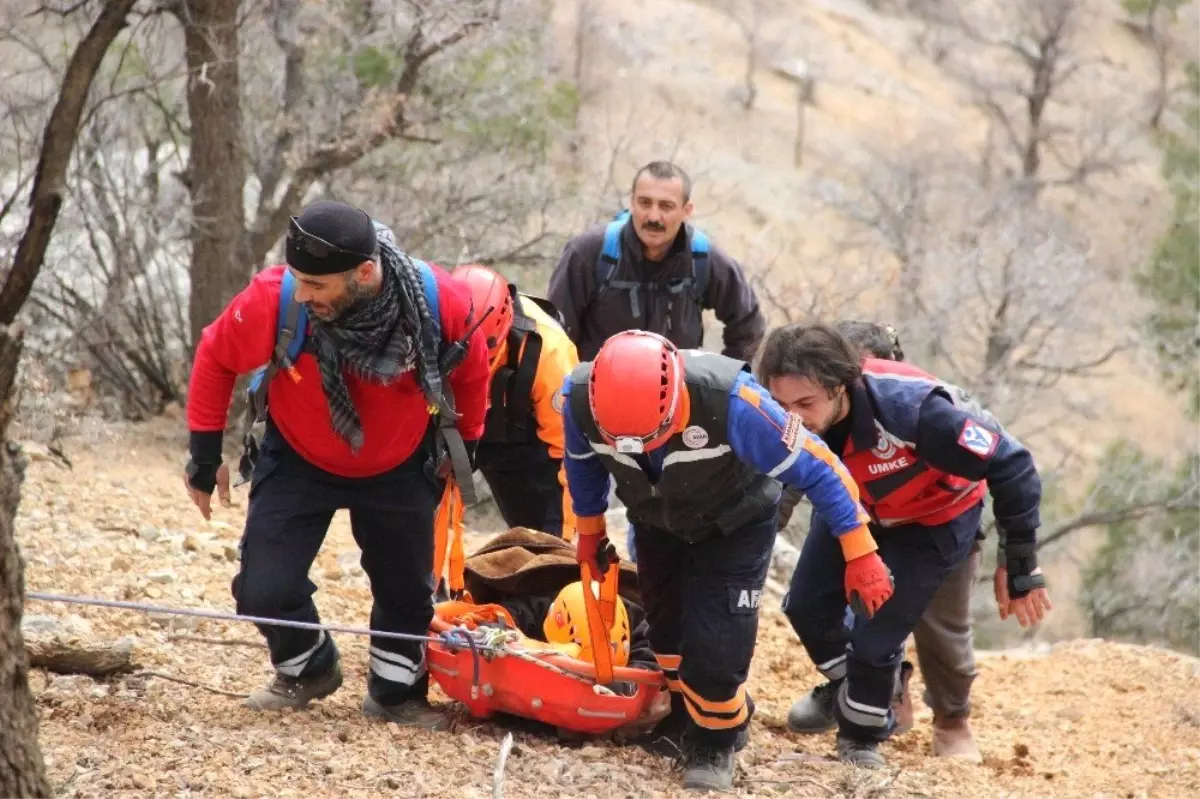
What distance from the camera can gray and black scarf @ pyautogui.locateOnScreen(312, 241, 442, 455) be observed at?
14.7 feet

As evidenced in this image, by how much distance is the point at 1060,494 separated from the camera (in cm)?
2134

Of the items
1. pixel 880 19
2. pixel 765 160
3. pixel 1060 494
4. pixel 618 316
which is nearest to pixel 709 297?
pixel 618 316

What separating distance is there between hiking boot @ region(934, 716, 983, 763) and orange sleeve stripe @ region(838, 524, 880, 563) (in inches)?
71.2

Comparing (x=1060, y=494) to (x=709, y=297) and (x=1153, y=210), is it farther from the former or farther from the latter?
(x=1153, y=210)

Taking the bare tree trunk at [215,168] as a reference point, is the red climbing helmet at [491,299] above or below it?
below

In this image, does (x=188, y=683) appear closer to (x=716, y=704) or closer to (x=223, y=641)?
(x=223, y=641)

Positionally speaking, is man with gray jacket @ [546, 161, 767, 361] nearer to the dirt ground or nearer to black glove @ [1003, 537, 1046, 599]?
the dirt ground

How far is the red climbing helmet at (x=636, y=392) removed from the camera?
4191mm

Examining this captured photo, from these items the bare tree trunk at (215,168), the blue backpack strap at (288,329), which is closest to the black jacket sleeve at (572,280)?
the blue backpack strap at (288,329)

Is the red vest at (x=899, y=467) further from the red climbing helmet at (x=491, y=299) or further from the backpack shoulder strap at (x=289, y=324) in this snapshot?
the backpack shoulder strap at (x=289, y=324)

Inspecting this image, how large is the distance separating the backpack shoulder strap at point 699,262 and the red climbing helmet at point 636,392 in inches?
92.9

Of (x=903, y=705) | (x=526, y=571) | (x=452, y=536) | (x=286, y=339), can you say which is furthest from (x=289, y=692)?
(x=903, y=705)

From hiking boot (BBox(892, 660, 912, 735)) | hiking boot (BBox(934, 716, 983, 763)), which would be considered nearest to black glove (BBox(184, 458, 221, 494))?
hiking boot (BBox(892, 660, 912, 735))

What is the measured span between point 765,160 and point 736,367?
3595 cm
